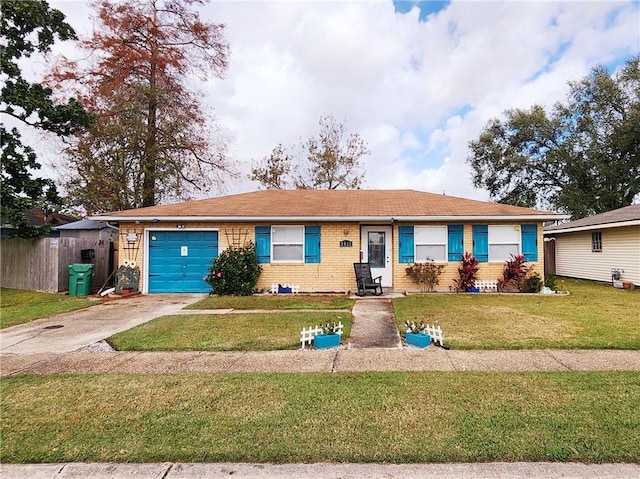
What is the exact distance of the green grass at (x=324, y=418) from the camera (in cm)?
272

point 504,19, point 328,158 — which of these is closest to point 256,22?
point 504,19

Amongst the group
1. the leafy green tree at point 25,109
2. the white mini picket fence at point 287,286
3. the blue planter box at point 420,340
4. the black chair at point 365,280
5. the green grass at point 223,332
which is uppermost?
the leafy green tree at point 25,109

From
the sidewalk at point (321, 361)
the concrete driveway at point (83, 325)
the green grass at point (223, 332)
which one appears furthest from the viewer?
the concrete driveway at point (83, 325)

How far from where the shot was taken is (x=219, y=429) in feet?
10.2

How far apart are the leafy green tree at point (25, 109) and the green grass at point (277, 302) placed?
7481 millimetres

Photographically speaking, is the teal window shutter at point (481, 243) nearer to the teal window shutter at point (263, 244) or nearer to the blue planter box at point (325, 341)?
the teal window shutter at point (263, 244)

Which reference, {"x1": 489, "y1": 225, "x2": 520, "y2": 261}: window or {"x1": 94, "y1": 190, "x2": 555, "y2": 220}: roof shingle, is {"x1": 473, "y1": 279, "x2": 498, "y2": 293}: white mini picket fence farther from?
{"x1": 94, "y1": 190, "x2": 555, "y2": 220}: roof shingle

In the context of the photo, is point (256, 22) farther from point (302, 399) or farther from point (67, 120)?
point (302, 399)

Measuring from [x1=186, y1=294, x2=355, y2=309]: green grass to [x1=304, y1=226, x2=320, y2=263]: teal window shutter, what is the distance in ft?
4.59

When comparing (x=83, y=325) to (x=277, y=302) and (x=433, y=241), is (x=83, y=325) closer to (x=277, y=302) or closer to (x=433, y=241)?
(x=277, y=302)

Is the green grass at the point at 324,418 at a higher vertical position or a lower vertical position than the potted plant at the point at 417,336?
lower

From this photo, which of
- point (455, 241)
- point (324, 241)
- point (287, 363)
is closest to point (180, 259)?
point (324, 241)

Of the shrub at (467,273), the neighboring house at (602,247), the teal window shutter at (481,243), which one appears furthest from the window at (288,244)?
the neighboring house at (602,247)

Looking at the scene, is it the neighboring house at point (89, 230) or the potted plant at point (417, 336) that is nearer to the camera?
the potted plant at point (417, 336)
